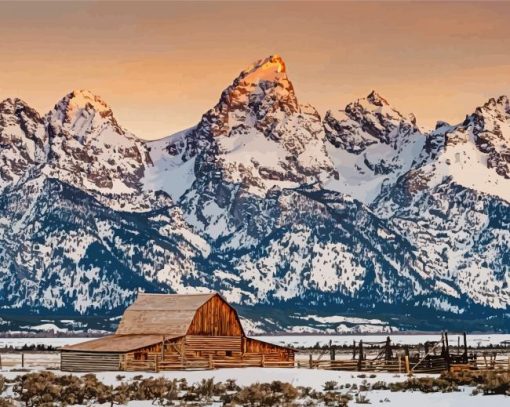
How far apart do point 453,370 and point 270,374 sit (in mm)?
13929

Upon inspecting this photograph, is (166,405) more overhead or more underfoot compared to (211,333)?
more underfoot

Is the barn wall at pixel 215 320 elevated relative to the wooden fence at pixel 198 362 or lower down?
elevated

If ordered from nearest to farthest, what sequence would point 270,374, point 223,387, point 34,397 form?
1. point 34,397
2. point 223,387
3. point 270,374

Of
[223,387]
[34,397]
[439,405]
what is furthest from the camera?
[223,387]

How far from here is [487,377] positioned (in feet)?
248

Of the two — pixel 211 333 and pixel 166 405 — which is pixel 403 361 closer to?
pixel 211 333

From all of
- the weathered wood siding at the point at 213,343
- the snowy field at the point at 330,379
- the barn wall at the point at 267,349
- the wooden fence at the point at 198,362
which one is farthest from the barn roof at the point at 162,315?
the snowy field at the point at 330,379

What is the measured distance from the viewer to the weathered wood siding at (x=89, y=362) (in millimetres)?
96250

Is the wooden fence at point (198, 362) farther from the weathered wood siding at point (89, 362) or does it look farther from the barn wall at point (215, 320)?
the barn wall at point (215, 320)

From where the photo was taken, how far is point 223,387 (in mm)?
75000

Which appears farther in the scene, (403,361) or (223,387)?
(403,361)

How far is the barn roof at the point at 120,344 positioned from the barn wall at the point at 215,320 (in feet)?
11.1

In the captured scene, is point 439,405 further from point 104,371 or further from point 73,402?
point 104,371

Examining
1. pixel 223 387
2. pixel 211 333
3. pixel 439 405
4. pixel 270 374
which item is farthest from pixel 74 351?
pixel 439 405
